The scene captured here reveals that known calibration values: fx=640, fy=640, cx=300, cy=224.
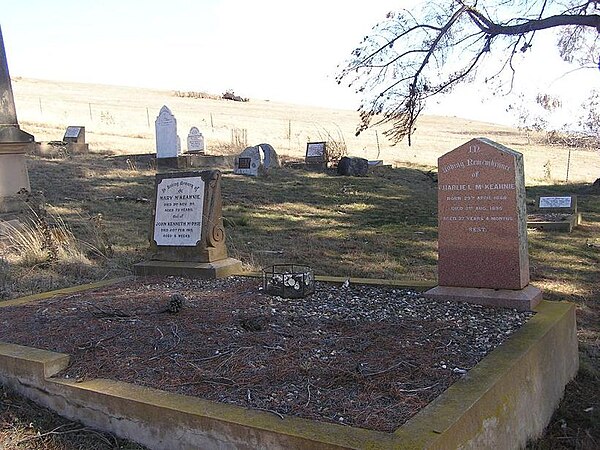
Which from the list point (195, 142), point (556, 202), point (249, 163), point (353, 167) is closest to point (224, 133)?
point (195, 142)

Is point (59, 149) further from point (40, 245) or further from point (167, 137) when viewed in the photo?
point (40, 245)

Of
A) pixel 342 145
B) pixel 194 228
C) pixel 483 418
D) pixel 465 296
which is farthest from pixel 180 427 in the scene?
pixel 342 145

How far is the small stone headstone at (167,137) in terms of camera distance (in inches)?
755

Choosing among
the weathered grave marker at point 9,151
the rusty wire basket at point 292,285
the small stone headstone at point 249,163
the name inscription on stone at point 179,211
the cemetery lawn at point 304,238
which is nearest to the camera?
the cemetery lawn at point 304,238

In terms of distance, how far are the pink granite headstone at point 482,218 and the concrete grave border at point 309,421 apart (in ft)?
3.25

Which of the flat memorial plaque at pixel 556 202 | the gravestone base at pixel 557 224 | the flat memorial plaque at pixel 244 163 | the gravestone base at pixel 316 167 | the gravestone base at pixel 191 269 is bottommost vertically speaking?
the gravestone base at pixel 557 224

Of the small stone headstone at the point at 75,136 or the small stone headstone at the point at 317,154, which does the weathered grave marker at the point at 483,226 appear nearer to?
the small stone headstone at the point at 317,154

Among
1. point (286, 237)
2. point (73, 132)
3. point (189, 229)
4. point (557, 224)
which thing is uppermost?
point (73, 132)

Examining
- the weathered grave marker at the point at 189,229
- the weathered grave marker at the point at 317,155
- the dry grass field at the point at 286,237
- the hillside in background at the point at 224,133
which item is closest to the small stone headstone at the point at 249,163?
the dry grass field at the point at 286,237

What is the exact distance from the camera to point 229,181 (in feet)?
57.4

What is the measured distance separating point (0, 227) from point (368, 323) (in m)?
6.18

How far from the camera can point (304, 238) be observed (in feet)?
36.7

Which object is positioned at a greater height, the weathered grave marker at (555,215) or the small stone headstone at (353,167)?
the small stone headstone at (353,167)

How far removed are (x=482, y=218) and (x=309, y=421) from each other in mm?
3298
